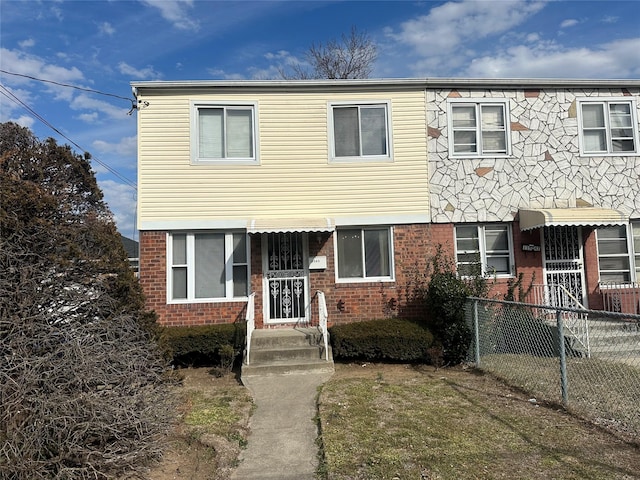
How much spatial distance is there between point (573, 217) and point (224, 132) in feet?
24.7

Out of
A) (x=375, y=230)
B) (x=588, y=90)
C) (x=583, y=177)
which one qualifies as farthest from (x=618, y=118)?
(x=375, y=230)

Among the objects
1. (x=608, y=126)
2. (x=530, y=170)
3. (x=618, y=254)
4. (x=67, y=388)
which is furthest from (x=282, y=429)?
(x=608, y=126)

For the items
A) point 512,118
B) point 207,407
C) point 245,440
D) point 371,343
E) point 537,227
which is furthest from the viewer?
point 512,118

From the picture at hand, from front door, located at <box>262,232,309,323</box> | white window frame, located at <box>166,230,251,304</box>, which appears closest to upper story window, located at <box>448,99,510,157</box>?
front door, located at <box>262,232,309,323</box>

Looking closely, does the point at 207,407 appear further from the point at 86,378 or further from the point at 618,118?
the point at 618,118

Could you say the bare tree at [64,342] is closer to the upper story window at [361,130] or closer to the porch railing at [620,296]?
the upper story window at [361,130]

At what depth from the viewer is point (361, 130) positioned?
34.6ft

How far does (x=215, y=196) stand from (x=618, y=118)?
30.9 feet

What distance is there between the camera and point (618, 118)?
1098cm

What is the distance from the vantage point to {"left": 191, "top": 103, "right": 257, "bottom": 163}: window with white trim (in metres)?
10.2

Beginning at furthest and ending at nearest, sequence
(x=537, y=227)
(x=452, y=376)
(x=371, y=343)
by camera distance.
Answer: (x=537, y=227), (x=371, y=343), (x=452, y=376)

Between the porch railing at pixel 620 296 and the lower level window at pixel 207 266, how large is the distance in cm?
796

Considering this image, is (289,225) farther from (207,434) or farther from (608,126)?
(608,126)

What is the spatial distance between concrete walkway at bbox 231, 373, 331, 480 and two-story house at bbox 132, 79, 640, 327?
8.09 feet
